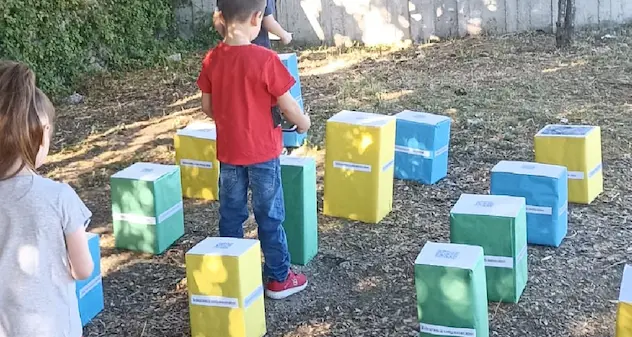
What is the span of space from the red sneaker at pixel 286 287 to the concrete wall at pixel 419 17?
6.09 metres

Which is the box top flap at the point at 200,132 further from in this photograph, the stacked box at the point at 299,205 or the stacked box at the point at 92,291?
the stacked box at the point at 92,291

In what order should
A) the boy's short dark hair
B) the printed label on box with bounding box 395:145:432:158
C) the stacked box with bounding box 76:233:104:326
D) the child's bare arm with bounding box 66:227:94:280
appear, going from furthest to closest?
the printed label on box with bounding box 395:145:432:158 → the stacked box with bounding box 76:233:104:326 → the boy's short dark hair → the child's bare arm with bounding box 66:227:94:280

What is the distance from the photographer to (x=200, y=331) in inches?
137

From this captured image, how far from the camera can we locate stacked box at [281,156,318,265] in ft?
13.5

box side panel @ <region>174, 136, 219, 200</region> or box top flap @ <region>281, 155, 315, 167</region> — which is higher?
box top flap @ <region>281, 155, 315, 167</region>

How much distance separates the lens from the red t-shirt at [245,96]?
3520 mm

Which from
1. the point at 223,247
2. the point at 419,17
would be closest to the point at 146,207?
the point at 223,247

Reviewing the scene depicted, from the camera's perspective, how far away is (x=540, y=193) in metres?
4.23

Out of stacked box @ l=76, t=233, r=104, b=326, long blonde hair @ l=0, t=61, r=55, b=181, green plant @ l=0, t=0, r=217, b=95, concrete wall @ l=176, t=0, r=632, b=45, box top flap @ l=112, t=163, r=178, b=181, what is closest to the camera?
long blonde hair @ l=0, t=61, r=55, b=181

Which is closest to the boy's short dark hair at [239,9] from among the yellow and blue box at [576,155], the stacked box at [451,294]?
the stacked box at [451,294]

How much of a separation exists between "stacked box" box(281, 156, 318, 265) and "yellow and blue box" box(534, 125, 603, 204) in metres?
1.48

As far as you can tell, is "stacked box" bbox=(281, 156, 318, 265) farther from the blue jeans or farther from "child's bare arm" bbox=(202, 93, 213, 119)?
"child's bare arm" bbox=(202, 93, 213, 119)

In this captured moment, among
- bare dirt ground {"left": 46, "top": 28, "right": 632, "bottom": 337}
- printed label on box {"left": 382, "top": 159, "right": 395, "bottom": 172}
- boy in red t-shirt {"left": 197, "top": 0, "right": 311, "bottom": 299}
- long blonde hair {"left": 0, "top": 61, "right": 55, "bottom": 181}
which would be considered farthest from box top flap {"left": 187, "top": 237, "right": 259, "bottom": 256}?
printed label on box {"left": 382, "top": 159, "right": 395, "bottom": 172}

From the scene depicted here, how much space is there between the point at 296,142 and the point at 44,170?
1.80m
